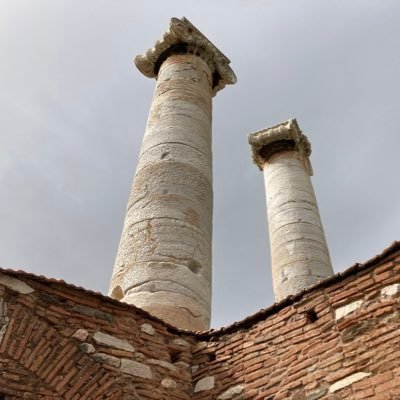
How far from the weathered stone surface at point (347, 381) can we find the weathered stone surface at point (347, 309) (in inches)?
23.6

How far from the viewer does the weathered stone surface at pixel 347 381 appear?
492 cm

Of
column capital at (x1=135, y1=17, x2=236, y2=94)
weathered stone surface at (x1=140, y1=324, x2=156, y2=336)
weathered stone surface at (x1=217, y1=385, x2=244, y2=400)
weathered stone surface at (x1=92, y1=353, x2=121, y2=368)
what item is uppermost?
column capital at (x1=135, y1=17, x2=236, y2=94)

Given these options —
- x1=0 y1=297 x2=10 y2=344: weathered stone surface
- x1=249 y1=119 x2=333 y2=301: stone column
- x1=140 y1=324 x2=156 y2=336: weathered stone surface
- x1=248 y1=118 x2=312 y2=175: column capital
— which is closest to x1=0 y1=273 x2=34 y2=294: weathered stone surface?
x1=0 y1=297 x2=10 y2=344: weathered stone surface

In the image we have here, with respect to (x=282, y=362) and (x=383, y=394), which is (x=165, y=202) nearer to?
(x=282, y=362)

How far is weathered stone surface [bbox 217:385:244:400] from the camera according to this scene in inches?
226

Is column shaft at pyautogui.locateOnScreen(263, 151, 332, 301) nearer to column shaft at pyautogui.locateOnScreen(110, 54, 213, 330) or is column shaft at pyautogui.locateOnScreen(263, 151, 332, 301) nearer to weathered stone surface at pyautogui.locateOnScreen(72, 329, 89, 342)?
column shaft at pyautogui.locateOnScreen(110, 54, 213, 330)

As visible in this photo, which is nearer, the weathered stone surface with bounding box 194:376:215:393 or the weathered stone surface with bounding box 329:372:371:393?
the weathered stone surface with bounding box 329:372:371:393

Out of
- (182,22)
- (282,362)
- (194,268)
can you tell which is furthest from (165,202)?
(182,22)

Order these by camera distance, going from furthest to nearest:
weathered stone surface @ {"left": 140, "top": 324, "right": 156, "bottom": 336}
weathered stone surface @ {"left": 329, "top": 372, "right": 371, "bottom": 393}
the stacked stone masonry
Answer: weathered stone surface @ {"left": 140, "top": 324, "right": 156, "bottom": 336}, the stacked stone masonry, weathered stone surface @ {"left": 329, "top": 372, "right": 371, "bottom": 393}

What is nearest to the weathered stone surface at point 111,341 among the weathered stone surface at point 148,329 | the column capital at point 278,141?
the weathered stone surface at point 148,329

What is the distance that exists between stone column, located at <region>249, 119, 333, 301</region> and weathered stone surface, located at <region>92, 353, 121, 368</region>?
6.30 metres

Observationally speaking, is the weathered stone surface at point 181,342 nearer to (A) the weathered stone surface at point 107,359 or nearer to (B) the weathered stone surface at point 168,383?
(B) the weathered stone surface at point 168,383

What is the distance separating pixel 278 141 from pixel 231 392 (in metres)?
10.9

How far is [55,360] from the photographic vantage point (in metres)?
5.28
